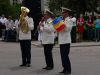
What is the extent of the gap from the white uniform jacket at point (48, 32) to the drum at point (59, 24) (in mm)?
495

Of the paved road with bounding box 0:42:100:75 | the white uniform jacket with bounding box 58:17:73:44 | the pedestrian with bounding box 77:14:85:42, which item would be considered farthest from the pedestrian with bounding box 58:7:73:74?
the pedestrian with bounding box 77:14:85:42

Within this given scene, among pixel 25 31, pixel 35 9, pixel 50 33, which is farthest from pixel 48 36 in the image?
pixel 35 9

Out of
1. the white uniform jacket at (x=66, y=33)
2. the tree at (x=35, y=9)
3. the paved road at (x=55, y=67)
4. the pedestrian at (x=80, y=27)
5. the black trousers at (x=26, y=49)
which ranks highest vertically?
the tree at (x=35, y=9)

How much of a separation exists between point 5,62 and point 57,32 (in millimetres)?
3468

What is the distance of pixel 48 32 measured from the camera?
1248 cm

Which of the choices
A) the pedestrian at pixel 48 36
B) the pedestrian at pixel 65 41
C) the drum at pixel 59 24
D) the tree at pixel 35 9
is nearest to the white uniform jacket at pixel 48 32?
the pedestrian at pixel 48 36

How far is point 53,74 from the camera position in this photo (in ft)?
38.0

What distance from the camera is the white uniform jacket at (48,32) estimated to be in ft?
40.6

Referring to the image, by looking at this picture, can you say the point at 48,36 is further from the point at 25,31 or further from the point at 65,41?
the point at 65,41

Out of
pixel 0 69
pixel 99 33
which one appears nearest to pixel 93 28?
pixel 99 33

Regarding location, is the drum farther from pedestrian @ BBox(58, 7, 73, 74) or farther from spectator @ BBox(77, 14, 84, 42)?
spectator @ BBox(77, 14, 84, 42)

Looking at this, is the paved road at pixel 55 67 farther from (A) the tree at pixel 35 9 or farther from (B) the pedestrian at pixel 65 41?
(A) the tree at pixel 35 9

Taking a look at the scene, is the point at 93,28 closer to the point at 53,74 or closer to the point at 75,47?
the point at 75,47

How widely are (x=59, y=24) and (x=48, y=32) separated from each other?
1009 mm
